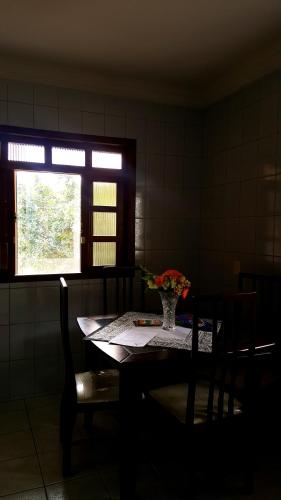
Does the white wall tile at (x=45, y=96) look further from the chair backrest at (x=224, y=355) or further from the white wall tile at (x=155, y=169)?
the chair backrest at (x=224, y=355)

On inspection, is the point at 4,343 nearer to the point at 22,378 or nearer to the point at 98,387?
the point at 22,378

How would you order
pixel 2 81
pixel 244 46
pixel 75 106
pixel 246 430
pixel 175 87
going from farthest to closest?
1. pixel 175 87
2. pixel 75 106
3. pixel 2 81
4. pixel 244 46
5. pixel 246 430

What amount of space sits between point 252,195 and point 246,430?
171cm

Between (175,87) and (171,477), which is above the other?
(175,87)

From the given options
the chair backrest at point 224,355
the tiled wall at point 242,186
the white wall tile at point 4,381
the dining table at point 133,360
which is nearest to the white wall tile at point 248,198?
the tiled wall at point 242,186

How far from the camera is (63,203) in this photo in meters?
3.06

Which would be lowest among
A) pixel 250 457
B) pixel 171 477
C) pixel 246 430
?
pixel 171 477

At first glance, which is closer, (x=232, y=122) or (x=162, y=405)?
(x=162, y=405)

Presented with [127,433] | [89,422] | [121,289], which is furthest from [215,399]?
[121,289]

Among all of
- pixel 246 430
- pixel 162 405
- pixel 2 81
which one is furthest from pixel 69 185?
pixel 246 430

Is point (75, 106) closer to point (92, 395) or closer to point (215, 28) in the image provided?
point (215, 28)

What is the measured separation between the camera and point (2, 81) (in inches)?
109

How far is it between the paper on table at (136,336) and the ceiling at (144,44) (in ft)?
6.24

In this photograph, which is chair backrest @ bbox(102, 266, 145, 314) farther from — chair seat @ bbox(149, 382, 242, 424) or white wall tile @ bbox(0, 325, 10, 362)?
chair seat @ bbox(149, 382, 242, 424)
